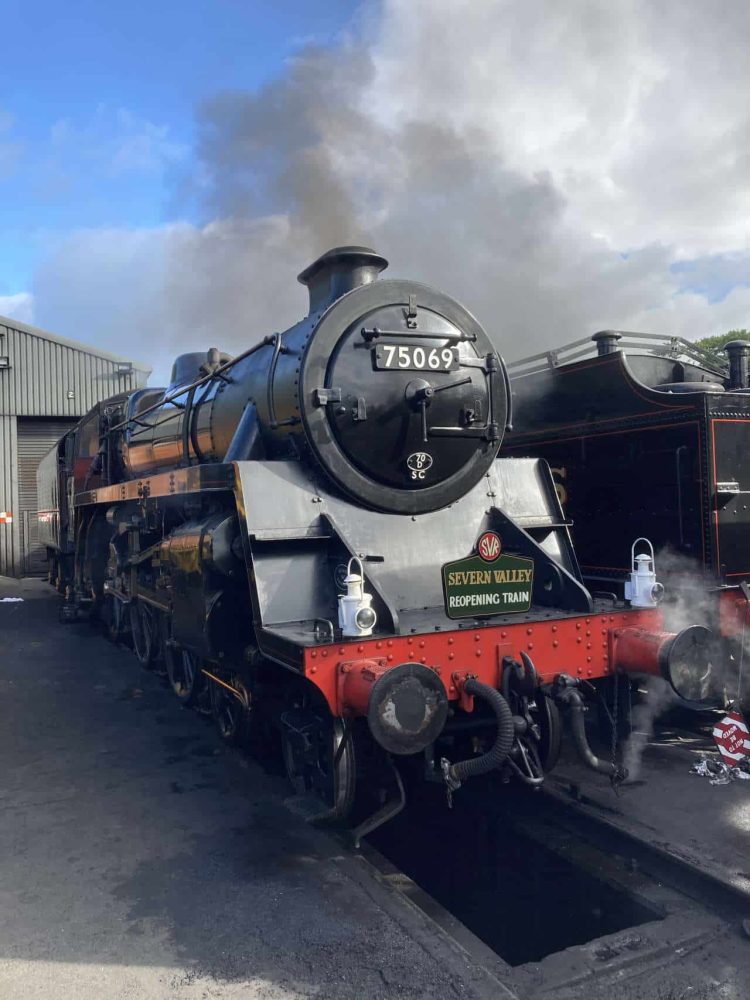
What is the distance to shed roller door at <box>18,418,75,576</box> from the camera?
17359 millimetres

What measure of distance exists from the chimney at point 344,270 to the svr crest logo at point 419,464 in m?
0.96

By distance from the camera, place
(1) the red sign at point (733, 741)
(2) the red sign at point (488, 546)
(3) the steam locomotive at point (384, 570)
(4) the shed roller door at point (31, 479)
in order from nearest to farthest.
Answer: (3) the steam locomotive at point (384, 570), (2) the red sign at point (488, 546), (1) the red sign at point (733, 741), (4) the shed roller door at point (31, 479)

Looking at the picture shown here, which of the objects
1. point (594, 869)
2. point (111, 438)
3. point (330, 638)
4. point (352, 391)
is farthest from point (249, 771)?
point (111, 438)

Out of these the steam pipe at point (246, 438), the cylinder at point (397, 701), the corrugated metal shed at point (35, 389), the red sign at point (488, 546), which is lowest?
the cylinder at point (397, 701)

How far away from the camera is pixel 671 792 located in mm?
4086

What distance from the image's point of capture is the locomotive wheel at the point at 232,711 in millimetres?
4332

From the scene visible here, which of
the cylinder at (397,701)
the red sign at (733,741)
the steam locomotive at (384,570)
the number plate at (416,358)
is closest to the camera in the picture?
the cylinder at (397,701)

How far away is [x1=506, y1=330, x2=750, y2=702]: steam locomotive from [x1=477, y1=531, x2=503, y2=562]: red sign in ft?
6.29

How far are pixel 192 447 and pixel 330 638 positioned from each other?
8.77 feet

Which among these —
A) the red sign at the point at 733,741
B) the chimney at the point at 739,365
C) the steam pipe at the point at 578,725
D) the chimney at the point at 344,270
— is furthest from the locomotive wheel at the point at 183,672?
the chimney at the point at 739,365

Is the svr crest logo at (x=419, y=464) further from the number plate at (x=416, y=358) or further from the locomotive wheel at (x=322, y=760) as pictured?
the locomotive wheel at (x=322, y=760)

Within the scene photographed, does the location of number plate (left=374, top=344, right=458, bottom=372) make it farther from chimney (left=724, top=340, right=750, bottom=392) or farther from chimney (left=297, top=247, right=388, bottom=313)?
chimney (left=724, top=340, right=750, bottom=392)

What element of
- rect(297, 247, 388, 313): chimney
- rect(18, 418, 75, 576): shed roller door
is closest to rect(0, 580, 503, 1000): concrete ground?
rect(297, 247, 388, 313): chimney

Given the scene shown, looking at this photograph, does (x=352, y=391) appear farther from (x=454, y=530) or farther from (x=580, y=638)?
(x=580, y=638)
